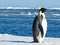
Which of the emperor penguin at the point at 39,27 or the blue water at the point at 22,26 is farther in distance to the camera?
the blue water at the point at 22,26

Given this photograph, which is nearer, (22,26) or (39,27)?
(39,27)

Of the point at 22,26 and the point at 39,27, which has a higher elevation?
the point at 39,27

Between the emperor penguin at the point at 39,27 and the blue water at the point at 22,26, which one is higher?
the emperor penguin at the point at 39,27

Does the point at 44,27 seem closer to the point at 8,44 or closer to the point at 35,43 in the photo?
the point at 35,43

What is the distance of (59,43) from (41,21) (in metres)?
0.98

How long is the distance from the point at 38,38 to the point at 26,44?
0.90 metres

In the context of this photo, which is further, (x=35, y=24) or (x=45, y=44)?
(x=35, y=24)

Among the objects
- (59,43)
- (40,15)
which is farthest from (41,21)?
(59,43)

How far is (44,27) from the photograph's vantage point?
1159cm

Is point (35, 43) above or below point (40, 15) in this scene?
below

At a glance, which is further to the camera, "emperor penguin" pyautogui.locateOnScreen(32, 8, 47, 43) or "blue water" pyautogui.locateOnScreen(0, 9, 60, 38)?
"blue water" pyautogui.locateOnScreen(0, 9, 60, 38)

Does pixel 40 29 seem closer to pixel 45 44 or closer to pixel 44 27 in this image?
pixel 44 27

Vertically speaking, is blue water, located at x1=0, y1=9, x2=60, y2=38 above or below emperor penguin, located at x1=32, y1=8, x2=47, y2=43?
below

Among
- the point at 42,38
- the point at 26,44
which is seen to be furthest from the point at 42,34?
the point at 26,44
